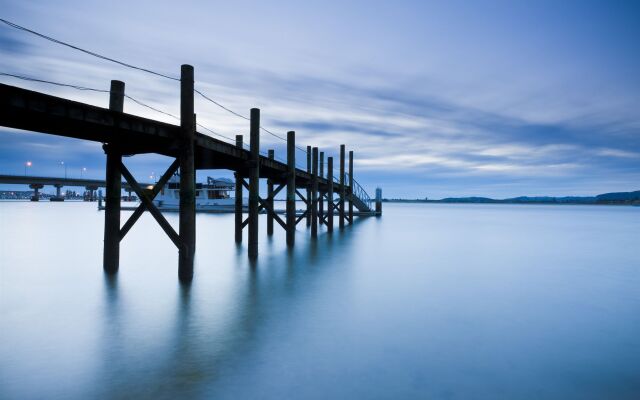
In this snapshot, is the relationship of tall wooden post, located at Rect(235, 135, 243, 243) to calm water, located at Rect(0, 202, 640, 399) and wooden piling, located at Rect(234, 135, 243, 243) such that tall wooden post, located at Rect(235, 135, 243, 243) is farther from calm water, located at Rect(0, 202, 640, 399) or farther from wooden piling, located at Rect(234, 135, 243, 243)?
calm water, located at Rect(0, 202, 640, 399)

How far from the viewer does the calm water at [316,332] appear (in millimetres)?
4508

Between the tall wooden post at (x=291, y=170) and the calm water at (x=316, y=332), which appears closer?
the calm water at (x=316, y=332)

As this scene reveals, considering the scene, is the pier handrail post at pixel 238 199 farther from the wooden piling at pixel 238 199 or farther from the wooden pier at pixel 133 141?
the wooden pier at pixel 133 141

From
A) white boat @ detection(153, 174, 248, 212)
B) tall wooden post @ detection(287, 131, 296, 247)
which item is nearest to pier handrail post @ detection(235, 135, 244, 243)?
tall wooden post @ detection(287, 131, 296, 247)

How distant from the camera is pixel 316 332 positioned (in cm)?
647

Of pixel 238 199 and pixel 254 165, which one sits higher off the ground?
pixel 254 165

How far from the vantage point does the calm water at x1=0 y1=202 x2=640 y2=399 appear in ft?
14.8

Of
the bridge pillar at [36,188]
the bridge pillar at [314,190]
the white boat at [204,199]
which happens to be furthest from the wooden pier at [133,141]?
the bridge pillar at [36,188]

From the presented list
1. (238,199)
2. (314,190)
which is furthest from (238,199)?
(314,190)

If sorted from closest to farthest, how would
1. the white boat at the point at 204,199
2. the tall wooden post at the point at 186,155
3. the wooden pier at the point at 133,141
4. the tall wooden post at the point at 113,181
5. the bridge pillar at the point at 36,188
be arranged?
the wooden pier at the point at 133,141, the tall wooden post at the point at 186,155, the tall wooden post at the point at 113,181, the white boat at the point at 204,199, the bridge pillar at the point at 36,188

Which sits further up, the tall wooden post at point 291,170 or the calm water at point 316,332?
the tall wooden post at point 291,170

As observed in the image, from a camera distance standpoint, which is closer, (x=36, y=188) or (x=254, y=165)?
(x=254, y=165)

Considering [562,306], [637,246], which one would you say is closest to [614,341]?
[562,306]

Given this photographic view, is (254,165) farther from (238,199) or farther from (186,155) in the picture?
(238,199)
